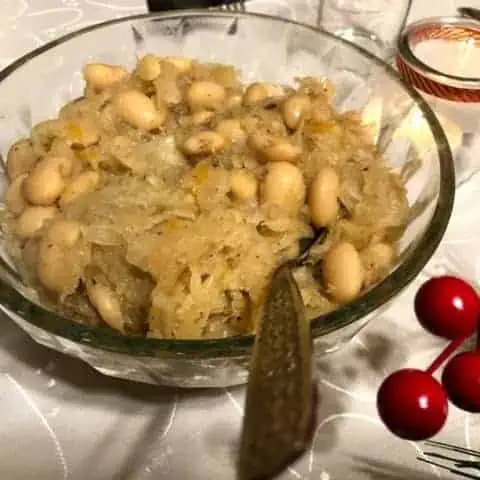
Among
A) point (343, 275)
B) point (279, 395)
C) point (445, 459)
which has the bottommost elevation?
point (445, 459)

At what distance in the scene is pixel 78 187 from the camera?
74 centimetres

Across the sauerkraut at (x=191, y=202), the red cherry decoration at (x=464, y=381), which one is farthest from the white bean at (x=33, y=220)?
the red cherry decoration at (x=464, y=381)

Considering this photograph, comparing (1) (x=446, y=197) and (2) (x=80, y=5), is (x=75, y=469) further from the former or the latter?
(2) (x=80, y=5)

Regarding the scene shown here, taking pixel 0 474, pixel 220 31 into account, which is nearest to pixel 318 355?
pixel 0 474

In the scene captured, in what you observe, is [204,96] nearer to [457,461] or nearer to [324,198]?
[324,198]

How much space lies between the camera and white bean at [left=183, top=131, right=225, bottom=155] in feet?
2.43

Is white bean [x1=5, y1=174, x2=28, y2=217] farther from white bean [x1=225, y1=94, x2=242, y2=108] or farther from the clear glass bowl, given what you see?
white bean [x1=225, y1=94, x2=242, y2=108]

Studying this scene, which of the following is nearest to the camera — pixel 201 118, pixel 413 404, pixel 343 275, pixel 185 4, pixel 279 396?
pixel 279 396

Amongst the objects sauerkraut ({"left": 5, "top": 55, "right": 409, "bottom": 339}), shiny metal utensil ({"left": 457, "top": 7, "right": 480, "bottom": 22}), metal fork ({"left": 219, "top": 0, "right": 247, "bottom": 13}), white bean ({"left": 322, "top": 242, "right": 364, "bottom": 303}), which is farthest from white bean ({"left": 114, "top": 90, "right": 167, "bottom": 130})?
shiny metal utensil ({"left": 457, "top": 7, "right": 480, "bottom": 22})

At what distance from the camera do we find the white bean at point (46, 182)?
73 centimetres

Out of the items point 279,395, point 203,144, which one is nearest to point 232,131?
point 203,144

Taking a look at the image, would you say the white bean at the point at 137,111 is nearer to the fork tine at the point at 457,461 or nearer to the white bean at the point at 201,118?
the white bean at the point at 201,118

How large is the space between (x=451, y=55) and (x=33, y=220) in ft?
1.62

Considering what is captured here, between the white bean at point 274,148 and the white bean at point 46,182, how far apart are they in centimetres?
15
